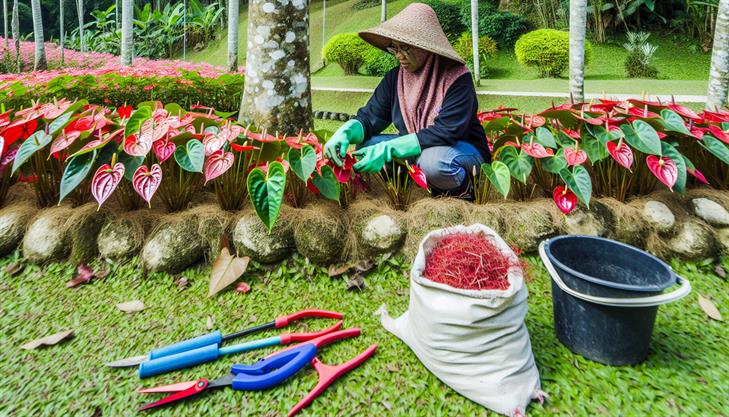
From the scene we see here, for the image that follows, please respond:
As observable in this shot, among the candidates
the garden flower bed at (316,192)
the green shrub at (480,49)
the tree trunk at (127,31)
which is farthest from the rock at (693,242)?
the green shrub at (480,49)

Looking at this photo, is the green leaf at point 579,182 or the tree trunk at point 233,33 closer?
the green leaf at point 579,182

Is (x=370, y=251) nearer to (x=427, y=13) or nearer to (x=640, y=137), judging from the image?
(x=427, y=13)

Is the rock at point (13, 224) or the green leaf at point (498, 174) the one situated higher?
the green leaf at point (498, 174)

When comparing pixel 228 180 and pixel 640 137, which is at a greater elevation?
pixel 640 137

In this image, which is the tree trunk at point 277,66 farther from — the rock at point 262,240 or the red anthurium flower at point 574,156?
the red anthurium flower at point 574,156

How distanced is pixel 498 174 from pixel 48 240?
2260 mm

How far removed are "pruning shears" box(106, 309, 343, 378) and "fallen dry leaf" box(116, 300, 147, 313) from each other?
0.36 m

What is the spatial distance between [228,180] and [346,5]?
20.7 metres

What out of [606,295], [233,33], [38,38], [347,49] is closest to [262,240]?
[606,295]

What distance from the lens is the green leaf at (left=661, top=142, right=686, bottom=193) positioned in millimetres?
2199

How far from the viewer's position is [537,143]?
2287 millimetres

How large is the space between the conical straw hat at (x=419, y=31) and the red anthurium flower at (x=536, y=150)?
52 cm

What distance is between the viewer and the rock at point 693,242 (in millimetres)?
2254

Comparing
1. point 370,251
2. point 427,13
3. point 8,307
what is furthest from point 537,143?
point 8,307
